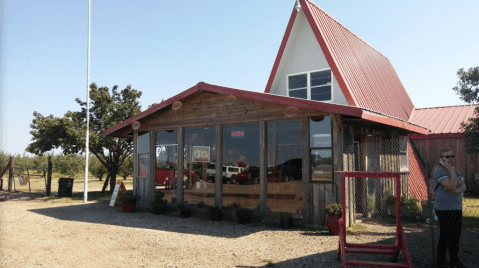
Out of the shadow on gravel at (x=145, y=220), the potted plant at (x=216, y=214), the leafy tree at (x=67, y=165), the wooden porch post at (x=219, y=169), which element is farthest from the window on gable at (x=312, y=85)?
the leafy tree at (x=67, y=165)

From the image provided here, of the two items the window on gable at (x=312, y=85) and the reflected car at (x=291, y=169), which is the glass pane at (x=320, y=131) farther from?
the window on gable at (x=312, y=85)

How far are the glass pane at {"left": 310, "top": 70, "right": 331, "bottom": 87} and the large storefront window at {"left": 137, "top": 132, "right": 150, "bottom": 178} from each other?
7151mm

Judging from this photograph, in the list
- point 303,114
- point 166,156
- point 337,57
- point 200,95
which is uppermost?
point 337,57

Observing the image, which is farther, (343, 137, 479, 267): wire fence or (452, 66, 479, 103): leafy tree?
(452, 66, 479, 103): leafy tree

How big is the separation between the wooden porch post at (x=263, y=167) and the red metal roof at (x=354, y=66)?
13.3 ft

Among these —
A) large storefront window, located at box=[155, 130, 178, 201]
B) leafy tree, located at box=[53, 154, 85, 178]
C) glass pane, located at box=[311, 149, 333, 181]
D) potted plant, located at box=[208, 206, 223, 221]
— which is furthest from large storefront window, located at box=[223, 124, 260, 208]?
leafy tree, located at box=[53, 154, 85, 178]

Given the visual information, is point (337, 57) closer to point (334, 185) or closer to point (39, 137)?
point (334, 185)

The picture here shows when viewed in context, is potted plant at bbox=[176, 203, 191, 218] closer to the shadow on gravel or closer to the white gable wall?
the shadow on gravel

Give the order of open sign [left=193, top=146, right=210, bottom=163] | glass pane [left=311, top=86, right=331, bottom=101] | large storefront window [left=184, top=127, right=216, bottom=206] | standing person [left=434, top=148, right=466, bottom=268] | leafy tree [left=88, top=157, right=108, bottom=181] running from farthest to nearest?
leafy tree [left=88, top=157, right=108, bottom=181] → glass pane [left=311, top=86, right=331, bottom=101] → open sign [left=193, top=146, right=210, bottom=163] → large storefront window [left=184, top=127, right=216, bottom=206] → standing person [left=434, top=148, right=466, bottom=268]

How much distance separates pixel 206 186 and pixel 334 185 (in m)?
4.82

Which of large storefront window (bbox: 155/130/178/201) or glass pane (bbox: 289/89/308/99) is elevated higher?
glass pane (bbox: 289/89/308/99)

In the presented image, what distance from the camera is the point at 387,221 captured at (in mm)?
10523

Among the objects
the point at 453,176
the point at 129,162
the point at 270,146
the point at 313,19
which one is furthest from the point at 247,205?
the point at 129,162

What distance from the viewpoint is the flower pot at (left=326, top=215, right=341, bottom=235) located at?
8602 millimetres
